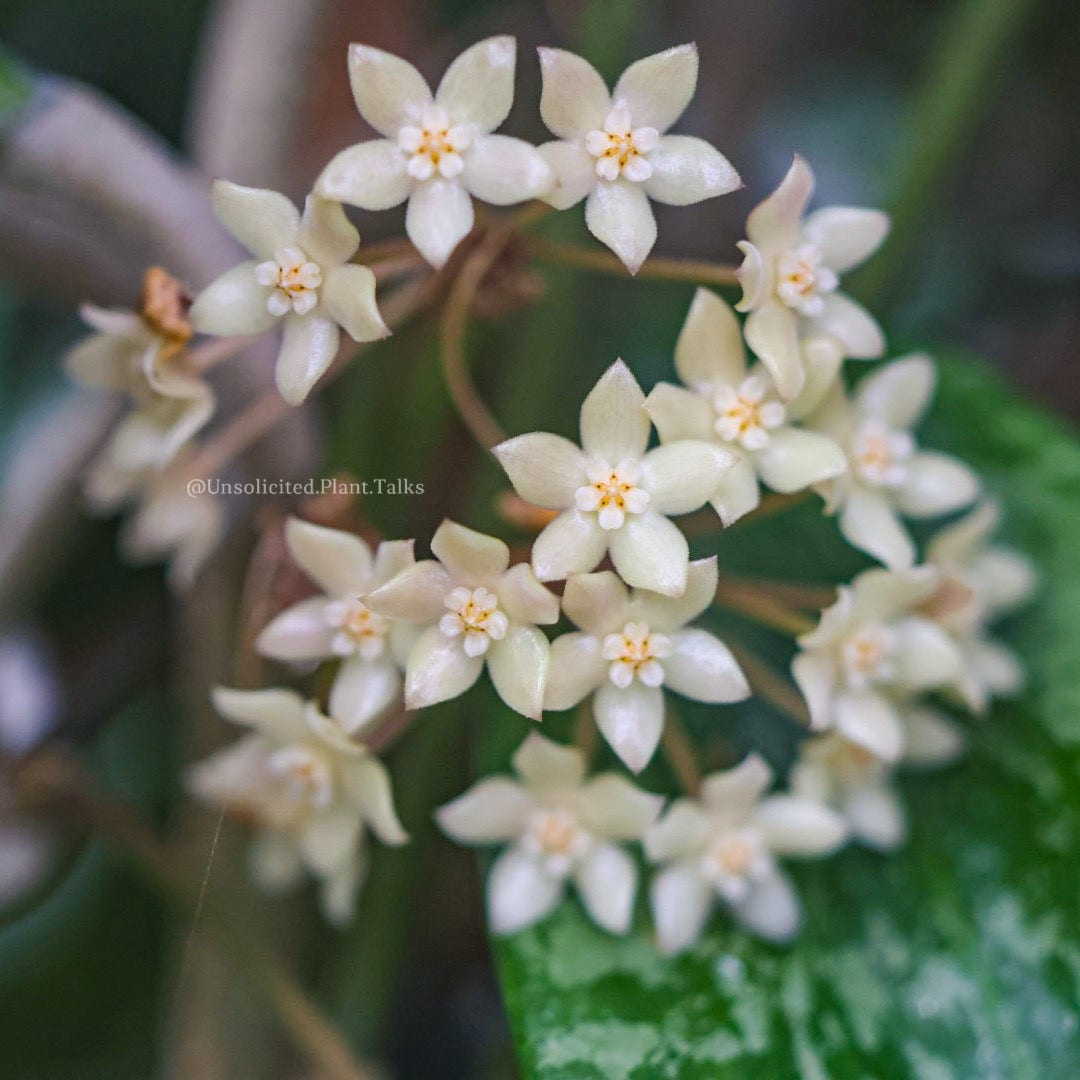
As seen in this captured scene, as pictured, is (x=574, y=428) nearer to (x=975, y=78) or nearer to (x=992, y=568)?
(x=992, y=568)

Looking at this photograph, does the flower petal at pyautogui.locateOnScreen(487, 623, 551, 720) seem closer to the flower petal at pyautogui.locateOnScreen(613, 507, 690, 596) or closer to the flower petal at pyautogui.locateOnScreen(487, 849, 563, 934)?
the flower petal at pyautogui.locateOnScreen(613, 507, 690, 596)

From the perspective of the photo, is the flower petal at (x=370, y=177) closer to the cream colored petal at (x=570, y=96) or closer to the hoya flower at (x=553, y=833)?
the cream colored petal at (x=570, y=96)

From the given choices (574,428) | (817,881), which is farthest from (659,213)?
(817,881)

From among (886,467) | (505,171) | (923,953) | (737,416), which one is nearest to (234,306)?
(505,171)

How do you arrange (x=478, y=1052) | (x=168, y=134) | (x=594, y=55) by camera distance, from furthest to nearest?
(x=168, y=134) → (x=478, y=1052) → (x=594, y=55)

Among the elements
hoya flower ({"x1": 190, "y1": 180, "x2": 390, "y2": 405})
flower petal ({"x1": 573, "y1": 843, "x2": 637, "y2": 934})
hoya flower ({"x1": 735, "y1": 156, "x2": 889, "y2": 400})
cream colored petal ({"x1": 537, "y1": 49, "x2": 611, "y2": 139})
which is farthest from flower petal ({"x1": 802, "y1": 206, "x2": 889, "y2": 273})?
flower petal ({"x1": 573, "y1": 843, "x2": 637, "y2": 934})

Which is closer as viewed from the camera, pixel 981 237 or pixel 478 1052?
pixel 478 1052

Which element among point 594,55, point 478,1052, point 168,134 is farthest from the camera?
point 168,134

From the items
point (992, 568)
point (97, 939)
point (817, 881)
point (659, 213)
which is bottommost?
point (97, 939)
